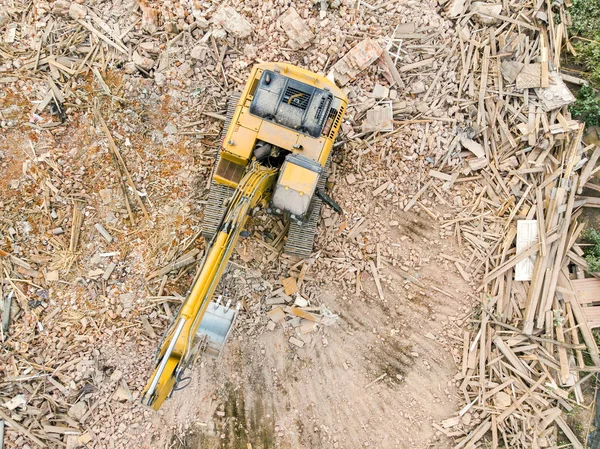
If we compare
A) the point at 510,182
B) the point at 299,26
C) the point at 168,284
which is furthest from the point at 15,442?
the point at 510,182

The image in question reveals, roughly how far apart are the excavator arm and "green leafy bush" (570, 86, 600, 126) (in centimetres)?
702

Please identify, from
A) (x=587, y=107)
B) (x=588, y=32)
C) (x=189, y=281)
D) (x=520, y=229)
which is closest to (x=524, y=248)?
(x=520, y=229)

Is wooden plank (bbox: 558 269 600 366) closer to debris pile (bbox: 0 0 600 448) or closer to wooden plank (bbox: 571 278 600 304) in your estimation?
debris pile (bbox: 0 0 600 448)

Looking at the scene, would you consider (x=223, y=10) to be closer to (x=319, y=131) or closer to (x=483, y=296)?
(x=319, y=131)

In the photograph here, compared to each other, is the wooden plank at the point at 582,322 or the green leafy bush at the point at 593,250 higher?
the green leafy bush at the point at 593,250

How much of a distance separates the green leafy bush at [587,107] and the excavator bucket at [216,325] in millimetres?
8014

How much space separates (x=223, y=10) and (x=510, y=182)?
687 cm

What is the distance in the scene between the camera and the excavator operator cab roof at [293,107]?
8234mm

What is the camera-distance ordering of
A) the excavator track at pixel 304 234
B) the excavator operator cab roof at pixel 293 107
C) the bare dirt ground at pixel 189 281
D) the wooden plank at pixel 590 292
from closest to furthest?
the excavator operator cab roof at pixel 293 107
the bare dirt ground at pixel 189 281
the excavator track at pixel 304 234
the wooden plank at pixel 590 292

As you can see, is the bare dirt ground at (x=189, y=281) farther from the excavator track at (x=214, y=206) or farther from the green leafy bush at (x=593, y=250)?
the green leafy bush at (x=593, y=250)

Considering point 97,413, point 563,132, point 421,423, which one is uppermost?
point 563,132

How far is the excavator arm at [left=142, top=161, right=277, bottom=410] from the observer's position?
18.3ft

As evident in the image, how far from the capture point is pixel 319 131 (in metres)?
8.27

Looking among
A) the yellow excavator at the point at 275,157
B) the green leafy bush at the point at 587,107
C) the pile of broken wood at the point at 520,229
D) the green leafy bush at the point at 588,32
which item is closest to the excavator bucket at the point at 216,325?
the yellow excavator at the point at 275,157
